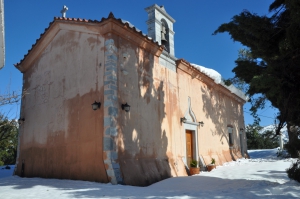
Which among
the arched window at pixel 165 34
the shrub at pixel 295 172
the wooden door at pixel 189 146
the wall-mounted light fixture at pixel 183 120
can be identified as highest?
the arched window at pixel 165 34

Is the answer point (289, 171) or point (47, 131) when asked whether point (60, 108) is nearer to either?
point (47, 131)

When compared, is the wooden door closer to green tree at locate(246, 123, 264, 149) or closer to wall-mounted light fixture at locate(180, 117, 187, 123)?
wall-mounted light fixture at locate(180, 117, 187, 123)

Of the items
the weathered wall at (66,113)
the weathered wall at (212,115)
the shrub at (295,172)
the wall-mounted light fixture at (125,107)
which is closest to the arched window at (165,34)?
the weathered wall at (212,115)

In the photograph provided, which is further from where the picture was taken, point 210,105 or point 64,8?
point 210,105

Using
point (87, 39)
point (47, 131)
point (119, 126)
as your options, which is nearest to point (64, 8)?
point (87, 39)

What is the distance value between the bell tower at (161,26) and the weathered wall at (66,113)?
2725 millimetres

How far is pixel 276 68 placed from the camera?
532 centimetres

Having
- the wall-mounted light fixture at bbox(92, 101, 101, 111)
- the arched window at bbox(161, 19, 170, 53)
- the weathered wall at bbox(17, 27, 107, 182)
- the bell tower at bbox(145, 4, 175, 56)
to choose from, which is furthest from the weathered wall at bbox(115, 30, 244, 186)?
the arched window at bbox(161, 19, 170, 53)

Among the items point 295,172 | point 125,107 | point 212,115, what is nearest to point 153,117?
point 125,107

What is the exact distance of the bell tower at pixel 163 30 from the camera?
9.82m

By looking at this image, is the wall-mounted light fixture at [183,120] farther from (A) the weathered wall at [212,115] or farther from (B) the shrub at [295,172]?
(B) the shrub at [295,172]

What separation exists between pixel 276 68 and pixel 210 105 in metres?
7.75

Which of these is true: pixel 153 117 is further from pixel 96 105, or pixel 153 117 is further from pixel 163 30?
pixel 163 30

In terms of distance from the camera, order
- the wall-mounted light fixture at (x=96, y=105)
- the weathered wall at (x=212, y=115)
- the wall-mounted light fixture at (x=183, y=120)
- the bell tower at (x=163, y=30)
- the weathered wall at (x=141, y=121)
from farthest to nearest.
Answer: the weathered wall at (x=212, y=115)
the wall-mounted light fixture at (x=183, y=120)
the bell tower at (x=163, y=30)
the weathered wall at (x=141, y=121)
the wall-mounted light fixture at (x=96, y=105)
